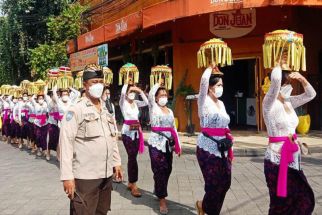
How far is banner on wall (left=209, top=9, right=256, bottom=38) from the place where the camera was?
1424 centimetres

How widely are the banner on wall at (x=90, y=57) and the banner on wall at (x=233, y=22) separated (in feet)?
15.2

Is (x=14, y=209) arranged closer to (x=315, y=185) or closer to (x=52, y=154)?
(x=315, y=185)

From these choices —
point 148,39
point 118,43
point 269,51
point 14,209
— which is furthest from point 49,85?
point 118,43

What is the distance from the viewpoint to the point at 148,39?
59.2 ft

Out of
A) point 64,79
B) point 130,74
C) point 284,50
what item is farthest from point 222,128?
point 64,79

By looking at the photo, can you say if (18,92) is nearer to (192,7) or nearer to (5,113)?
(5,113)

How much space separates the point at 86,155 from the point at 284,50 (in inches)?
81.4

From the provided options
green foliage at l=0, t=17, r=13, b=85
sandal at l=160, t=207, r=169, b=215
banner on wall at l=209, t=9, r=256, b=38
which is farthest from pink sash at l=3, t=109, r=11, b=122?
sandal at l=160, t=207, r=169, b=215

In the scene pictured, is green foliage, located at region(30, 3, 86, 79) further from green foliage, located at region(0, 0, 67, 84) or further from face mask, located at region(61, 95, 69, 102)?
face mask, located at region(61, 95, 69, 102)

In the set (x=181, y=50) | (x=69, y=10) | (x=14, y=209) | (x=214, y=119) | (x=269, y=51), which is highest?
(x=69, y=10)

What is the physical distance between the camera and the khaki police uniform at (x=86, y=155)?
4.07m

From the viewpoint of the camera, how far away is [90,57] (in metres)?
19.2

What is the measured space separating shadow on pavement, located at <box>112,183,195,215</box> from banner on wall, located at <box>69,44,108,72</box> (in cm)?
1036

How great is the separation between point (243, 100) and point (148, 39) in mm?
4421
